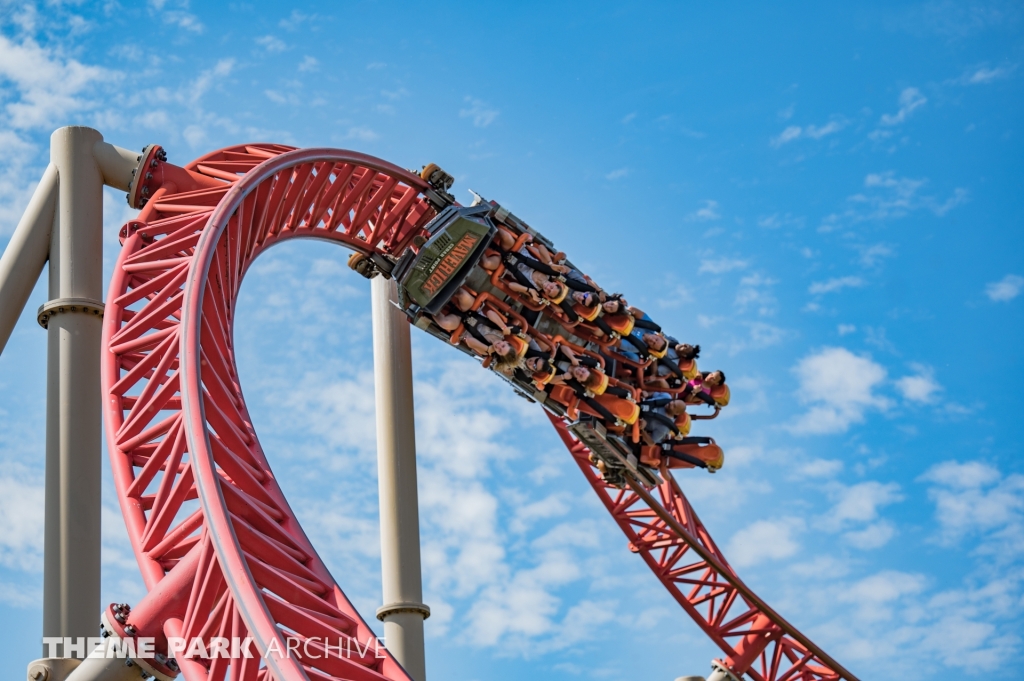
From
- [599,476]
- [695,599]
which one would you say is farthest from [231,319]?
[695,599]

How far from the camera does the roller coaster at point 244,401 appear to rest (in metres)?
5.93

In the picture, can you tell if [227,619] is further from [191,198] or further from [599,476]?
[599,476]

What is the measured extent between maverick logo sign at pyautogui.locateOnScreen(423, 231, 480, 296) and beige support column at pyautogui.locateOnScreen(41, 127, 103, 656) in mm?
3017

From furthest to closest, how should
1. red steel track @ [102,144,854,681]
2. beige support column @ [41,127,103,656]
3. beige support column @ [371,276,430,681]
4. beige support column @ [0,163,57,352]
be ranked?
1. beige support column @ [371,276,430,681]
2. beige support column @ [0,163,57,352]
3. beige support column @ [41,127,103,656]
4. red steel track @ [102,144,854,681]

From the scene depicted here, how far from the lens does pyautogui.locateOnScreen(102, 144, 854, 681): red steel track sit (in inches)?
227

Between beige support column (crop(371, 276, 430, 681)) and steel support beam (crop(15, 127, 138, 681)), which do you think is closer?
steel support beam (crop(15, 127, 138, 681))

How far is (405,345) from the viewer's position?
11.6m

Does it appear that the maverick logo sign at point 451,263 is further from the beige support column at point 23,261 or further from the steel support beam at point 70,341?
the beige support column at point 23,261

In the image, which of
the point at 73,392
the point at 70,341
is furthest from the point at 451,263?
the point at 73,392

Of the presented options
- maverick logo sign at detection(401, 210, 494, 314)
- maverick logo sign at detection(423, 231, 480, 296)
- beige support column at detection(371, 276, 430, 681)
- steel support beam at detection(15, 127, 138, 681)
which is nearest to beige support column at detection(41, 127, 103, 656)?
steel support beam at detection(15, 127, 138, 681)

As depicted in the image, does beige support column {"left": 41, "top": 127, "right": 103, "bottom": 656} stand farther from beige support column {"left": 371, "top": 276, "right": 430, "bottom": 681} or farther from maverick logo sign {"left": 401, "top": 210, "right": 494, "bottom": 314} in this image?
beige support column {"left": 371, "top": 276, "right": 430, "bottom": 681}

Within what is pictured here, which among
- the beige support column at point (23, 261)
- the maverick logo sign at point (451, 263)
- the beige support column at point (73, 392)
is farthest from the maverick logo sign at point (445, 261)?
the beige support column at point (23, 261)

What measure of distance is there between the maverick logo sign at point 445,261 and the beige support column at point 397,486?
0.72 meters

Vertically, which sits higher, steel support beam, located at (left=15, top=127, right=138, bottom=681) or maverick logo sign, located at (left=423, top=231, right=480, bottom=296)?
maverick logo sign, located at (left=423, top=231, right=480, bottom=296)
